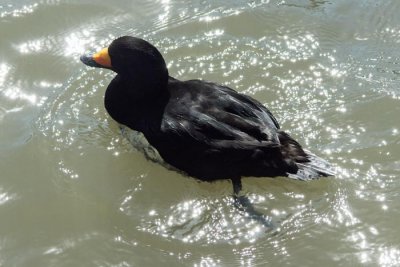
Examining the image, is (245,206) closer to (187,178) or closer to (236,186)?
(236,186)

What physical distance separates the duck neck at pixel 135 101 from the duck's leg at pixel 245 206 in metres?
0.87

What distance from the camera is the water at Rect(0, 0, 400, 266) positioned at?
4.97 m

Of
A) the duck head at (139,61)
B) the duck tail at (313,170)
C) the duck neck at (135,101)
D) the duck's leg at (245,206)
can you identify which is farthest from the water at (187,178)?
the duck head at (139,61)

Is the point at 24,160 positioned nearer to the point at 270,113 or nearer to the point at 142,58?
the point at 142,58

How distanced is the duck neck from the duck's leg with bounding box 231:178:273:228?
0.87 metres

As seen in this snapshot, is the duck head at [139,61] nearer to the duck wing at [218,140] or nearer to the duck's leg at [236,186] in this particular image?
the duck wing at [218,140]

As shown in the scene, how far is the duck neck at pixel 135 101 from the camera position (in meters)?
5.50

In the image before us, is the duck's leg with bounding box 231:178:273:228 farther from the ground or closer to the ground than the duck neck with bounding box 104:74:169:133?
closer to the ground

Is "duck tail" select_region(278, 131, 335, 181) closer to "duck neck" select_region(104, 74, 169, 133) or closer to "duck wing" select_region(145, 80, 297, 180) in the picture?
"duck wing" select_region(145, 80, 297, 180)

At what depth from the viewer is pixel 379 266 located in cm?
473

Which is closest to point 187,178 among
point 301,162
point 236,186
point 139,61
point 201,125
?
point 236,186

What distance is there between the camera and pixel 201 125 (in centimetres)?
519

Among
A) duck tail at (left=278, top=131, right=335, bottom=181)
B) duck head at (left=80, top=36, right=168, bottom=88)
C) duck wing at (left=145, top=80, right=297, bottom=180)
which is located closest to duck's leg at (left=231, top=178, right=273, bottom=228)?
duck wing at (left=145, top=80, right=297, bottom=180)

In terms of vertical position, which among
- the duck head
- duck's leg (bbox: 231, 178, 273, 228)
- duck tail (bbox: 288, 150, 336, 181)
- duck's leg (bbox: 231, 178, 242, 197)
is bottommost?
duck's leg (bbox: 231, 178, 273, 228)
